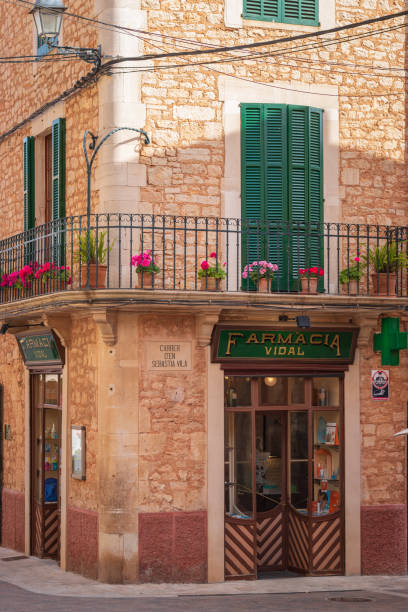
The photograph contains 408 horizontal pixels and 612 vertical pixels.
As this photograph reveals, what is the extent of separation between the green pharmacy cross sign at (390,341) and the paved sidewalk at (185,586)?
314 cm

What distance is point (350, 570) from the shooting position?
16.3 meters

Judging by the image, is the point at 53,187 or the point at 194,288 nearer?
the point at 194,288

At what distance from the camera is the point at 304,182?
16359 mm

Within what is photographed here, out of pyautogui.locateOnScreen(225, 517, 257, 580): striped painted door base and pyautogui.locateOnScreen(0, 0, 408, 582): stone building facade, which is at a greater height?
pyautogui.locateOnScreen(0, 0, 408, 582): stone building facade

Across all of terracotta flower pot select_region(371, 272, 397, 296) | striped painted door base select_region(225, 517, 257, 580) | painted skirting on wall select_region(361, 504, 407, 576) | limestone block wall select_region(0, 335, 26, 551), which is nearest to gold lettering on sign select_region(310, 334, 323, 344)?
terracotta flower pot select_region(371, 272, 397, 296)

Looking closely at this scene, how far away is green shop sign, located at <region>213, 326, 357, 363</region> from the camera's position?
15.8 m

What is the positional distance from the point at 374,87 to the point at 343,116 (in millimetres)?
702

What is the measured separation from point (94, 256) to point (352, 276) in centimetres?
378

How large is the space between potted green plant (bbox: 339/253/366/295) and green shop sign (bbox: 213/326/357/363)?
2.00 ft

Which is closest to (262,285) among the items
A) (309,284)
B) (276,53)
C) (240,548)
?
(309,284)

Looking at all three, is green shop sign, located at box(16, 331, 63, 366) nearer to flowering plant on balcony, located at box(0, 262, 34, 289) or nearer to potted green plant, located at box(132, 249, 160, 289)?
flowering plant on balcony, located at box(0, 262, 34, 289)

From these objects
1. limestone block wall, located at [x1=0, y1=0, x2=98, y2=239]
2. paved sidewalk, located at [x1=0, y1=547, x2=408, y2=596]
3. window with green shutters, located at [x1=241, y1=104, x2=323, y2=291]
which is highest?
limestone block wall, located at [x1=0, y1=0, x2=98, y2=239]

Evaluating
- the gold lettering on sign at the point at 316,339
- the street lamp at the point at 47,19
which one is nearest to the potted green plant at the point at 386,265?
the gold lettering on sign at the point at 316,339

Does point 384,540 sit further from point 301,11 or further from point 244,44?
point 301,11
